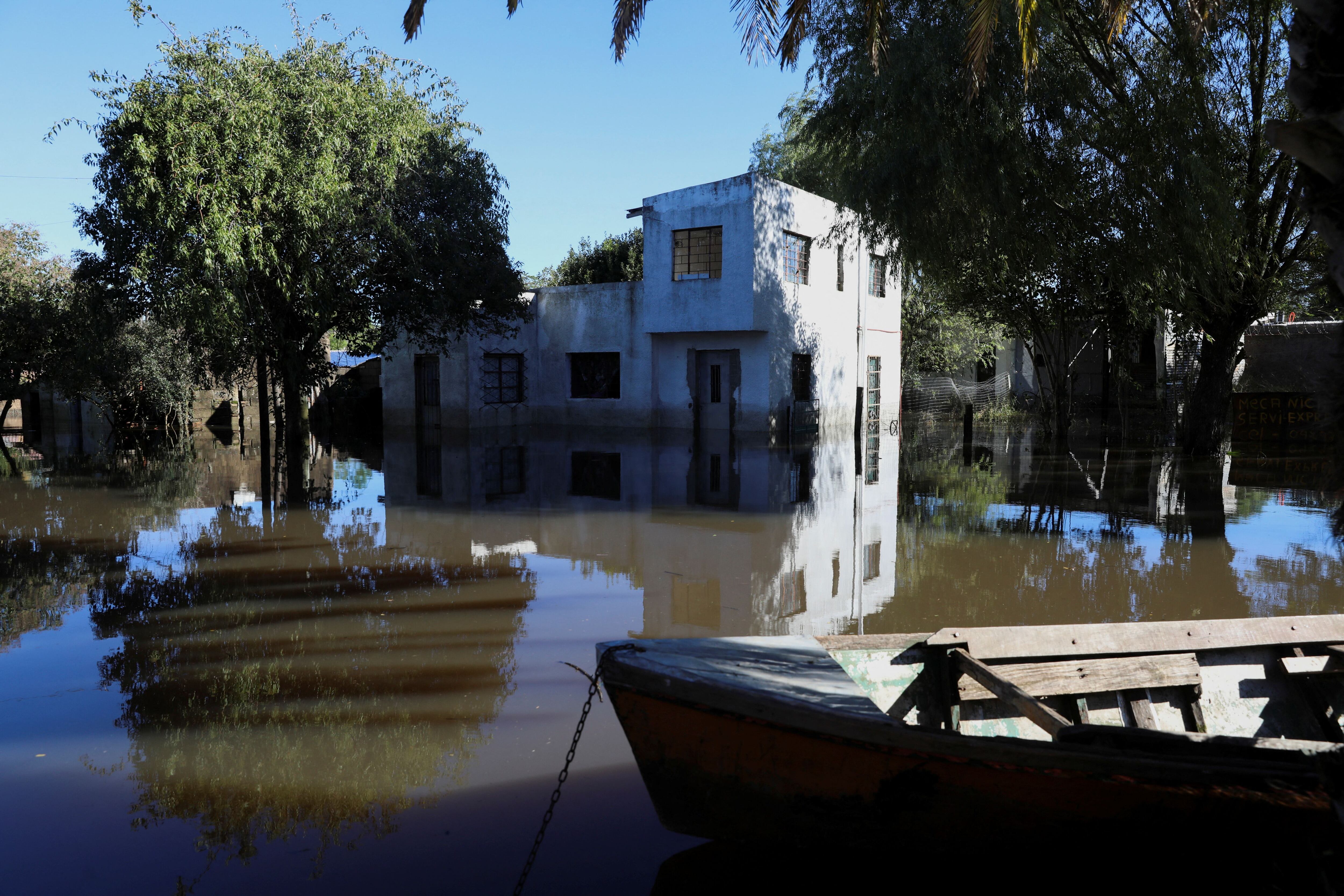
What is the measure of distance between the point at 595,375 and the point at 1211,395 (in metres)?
14.1

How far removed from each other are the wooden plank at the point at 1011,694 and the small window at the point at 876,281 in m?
21.4

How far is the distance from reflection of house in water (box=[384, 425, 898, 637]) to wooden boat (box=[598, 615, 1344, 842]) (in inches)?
101

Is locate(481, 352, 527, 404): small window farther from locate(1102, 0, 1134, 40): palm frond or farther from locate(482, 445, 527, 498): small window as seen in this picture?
locate(1102, 0, 1134, 40): palm frond

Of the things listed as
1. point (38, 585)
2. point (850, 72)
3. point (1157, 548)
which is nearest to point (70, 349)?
point (38, 585)

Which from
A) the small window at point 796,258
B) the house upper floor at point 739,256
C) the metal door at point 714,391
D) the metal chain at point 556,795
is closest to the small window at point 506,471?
the metal door at point 714,391

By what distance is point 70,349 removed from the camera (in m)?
19.6

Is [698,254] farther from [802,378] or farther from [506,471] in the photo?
[506,471]

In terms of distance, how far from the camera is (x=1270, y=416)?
65.1 ft

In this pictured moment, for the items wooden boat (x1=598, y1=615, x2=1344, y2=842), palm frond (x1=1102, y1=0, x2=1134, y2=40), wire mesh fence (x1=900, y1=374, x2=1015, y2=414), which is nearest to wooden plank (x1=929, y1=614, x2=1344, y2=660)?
wooden boat (x1=598, y1=615, x2=1344, y2=842)

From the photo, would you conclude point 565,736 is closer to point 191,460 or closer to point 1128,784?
point 1128,784

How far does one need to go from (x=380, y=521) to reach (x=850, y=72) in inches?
410

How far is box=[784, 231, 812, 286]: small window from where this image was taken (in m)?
21.3

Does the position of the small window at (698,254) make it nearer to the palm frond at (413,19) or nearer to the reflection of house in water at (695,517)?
the reflection of house in water at (695,517)

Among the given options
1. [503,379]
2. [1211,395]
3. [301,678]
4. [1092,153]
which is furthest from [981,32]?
[503,379]
